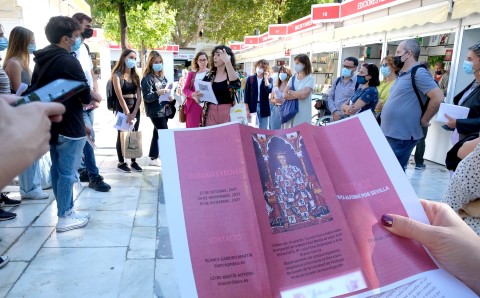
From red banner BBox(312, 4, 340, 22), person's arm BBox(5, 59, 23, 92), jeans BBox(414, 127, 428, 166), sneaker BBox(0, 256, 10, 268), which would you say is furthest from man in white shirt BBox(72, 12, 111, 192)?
red banner BBox(312, 4, 340, 22)

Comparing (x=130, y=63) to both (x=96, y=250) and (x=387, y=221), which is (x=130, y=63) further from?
(x=387, y=221)

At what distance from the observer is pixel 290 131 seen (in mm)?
861

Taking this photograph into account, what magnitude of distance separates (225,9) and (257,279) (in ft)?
86.5

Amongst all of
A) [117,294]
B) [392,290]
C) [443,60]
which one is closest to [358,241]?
[392,290]

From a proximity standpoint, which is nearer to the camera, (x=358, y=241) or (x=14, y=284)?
(x=358, y=241)

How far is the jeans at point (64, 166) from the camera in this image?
10.2 feet

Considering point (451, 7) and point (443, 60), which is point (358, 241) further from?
point (443, 60)

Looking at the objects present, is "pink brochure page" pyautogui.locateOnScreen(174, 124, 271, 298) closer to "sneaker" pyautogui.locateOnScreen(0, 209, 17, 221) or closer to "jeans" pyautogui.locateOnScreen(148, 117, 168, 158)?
"sneaker" pyautogui.locateOnScreen(0, 209, 17, 221)

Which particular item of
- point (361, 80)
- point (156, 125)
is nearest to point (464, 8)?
point (361, 80)

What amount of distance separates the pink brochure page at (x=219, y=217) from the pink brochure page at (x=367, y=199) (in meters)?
0.23

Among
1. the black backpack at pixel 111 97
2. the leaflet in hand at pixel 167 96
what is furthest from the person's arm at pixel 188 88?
the black backpack at pixel 111 97

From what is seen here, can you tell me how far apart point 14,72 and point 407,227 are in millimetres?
3865

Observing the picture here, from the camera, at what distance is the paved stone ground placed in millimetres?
2518

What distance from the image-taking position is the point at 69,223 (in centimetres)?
334
